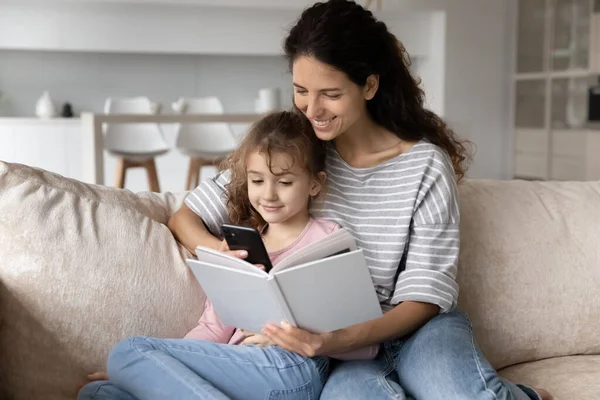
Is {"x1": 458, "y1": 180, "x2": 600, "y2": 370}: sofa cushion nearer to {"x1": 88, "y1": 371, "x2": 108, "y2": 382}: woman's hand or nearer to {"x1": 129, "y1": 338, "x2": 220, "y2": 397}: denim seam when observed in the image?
{"x1": 129, "y1": 338, "x2": 220, "y2": 397}: denim seam

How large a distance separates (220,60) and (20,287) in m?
5.38

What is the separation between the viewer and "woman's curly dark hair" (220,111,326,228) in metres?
1.77

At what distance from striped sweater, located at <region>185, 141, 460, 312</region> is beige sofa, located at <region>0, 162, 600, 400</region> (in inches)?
8.2

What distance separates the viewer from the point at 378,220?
181 cm

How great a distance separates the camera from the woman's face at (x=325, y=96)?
5.77 feet

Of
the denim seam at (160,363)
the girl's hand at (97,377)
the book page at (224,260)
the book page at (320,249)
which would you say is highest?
the book page at (320,249)

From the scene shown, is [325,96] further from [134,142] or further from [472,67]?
[472,67]

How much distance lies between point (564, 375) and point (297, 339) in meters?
0.67

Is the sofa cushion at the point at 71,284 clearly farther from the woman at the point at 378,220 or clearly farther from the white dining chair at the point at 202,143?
the white dining chair at the point at 202,143

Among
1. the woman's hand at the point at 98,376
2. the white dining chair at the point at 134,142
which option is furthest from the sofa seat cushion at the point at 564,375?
the white dining chair at the point at 134,142

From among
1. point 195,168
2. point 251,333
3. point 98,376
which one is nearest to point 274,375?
point 251,333

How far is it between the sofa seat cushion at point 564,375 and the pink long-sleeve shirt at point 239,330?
0.39 metres

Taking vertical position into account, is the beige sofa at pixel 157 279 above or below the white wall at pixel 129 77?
below

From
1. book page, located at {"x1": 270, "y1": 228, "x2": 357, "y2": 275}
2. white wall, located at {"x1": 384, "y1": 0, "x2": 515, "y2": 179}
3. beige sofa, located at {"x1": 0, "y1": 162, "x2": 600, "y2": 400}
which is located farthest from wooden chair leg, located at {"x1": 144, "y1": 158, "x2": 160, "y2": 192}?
book page, located at {"x1": 270, "y1": 228, "x2": 357, "y2": 275}
